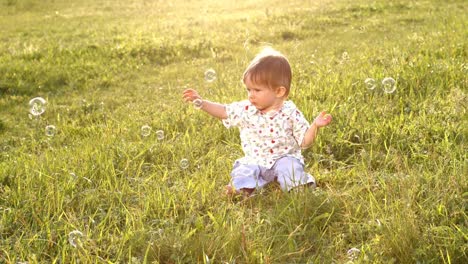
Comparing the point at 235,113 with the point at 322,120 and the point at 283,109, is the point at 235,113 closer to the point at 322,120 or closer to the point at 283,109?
the point at 283,109

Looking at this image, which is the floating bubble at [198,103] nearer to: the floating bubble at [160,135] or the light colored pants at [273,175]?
the light colored pants at [273,175]

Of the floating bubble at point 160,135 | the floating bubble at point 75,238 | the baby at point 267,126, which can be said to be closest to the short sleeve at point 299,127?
the baby at point 267,126

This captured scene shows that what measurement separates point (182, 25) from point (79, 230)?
41.3ft

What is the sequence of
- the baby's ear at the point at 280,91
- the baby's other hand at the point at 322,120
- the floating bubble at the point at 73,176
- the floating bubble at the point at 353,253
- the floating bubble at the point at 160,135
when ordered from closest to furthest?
the floating bubble at the point at 353,253 → the baby's other hand at the point at 322,120 → the floating bubble at the point at 73,176 → the baby's ear at the point at 280,91 → the floating bubble at the point at 160,135

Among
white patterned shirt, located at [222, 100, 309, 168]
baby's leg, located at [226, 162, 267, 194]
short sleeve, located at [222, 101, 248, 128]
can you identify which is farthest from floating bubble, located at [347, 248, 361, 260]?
short sleeve, located at [222, 101, 248, 128]

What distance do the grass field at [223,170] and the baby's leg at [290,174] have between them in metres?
0.13

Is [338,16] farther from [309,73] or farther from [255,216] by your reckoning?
[255,216]

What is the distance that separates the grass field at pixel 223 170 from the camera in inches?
135

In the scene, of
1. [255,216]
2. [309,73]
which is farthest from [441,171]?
[309,73]

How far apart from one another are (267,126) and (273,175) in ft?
1.42

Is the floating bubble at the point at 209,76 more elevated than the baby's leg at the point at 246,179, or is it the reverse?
the floating bubble at the point at 209,76

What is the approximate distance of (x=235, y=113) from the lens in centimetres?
493

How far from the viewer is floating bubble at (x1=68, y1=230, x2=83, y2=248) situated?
338 cm

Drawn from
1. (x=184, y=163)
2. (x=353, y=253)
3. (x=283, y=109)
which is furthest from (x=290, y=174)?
(x=353, y=253)
